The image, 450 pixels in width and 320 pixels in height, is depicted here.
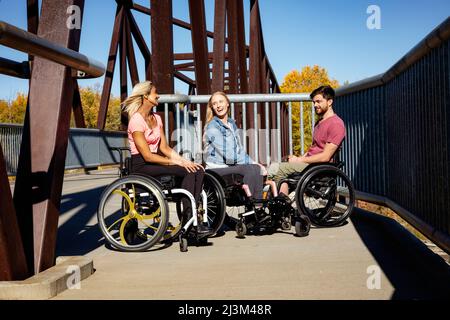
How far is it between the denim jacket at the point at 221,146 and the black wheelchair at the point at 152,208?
1.07 feet

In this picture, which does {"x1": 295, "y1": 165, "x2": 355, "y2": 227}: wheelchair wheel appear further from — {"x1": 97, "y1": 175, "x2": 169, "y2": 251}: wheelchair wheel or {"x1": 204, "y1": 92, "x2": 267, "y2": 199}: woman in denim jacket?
{"x1": 97, "y1": 175, "x2": 169, "y2": 251}: wheelchair wheel

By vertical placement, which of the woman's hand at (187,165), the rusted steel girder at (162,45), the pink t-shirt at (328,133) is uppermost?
the rusted steel girder at (162,45)

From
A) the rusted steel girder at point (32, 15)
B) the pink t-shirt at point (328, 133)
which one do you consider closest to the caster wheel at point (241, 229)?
the pink t-shirt at point (328, 133)

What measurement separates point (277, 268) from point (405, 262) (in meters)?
0.76

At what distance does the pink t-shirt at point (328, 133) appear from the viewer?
5.64 meters

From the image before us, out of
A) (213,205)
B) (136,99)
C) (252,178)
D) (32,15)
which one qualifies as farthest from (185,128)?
(32,15)

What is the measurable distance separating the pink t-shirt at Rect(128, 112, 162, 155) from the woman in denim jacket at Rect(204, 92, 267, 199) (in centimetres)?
54

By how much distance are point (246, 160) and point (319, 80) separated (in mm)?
64637

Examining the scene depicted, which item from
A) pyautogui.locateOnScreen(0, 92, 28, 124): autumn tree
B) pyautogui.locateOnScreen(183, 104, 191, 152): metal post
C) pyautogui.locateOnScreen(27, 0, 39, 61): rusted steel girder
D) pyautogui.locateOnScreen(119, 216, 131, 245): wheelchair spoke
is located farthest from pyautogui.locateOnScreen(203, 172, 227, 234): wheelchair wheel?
pyautogui.locateOnScreen(0, 92, 28, 124): autumn tree

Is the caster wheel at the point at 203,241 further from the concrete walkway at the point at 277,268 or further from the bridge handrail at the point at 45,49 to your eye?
the bridge handrail at the point at 45,49

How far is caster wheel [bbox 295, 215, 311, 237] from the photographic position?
511cm

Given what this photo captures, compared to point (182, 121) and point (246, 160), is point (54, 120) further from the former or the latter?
point (182, 121)
